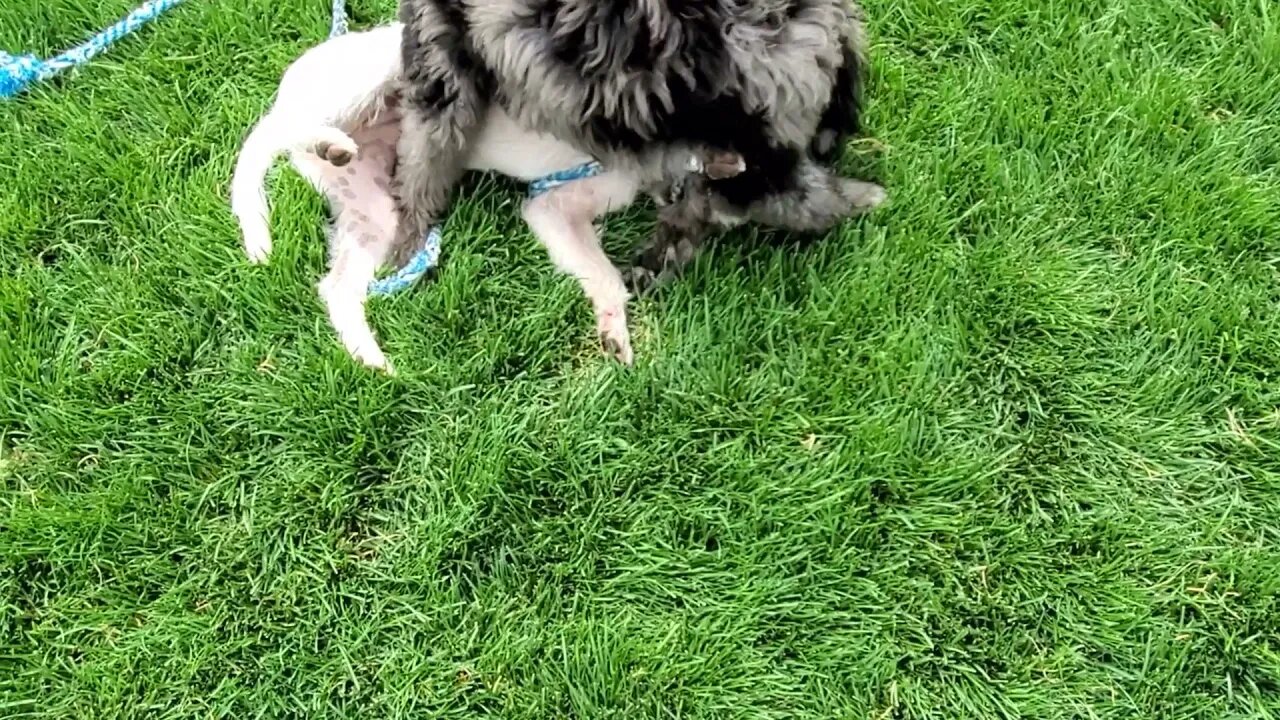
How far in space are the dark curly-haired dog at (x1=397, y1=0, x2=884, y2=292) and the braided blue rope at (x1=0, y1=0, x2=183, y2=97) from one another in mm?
973

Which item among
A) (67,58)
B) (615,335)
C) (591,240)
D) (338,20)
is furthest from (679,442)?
(67,58)

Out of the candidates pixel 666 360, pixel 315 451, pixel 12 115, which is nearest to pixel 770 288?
pixel 666 360

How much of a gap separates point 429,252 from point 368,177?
289mm

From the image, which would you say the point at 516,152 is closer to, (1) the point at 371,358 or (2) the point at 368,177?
(2) the point at 368,177

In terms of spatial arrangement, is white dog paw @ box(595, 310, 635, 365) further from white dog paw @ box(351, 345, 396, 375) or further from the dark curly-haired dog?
white dog paw @ box(351, 345, 396, 375)

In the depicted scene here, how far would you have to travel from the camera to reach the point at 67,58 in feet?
10.3

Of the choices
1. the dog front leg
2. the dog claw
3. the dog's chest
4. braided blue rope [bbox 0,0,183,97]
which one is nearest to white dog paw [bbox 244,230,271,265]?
the dog claw

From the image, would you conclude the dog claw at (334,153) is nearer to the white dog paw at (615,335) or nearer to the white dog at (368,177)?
the white dog at (368,177)

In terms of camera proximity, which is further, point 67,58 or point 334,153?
point 67,58

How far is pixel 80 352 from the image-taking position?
2.79 metres

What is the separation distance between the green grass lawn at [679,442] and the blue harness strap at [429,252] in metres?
0.04

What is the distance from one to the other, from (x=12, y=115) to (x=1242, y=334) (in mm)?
3210

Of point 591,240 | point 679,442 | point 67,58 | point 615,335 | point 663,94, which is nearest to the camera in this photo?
point 663,94

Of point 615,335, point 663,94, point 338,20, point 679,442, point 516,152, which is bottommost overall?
point 679,442
